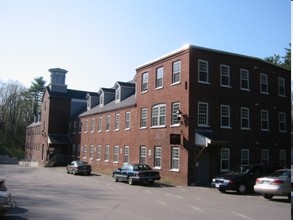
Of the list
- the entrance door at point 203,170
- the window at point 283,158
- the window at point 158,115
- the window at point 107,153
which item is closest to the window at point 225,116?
the entrance door at point 203,170

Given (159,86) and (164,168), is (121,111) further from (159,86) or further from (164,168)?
(164,168)

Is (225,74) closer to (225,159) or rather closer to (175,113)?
(175,113)

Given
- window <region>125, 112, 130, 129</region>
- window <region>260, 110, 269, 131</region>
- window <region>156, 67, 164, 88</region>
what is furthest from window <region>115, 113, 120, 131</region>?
window <region>260, 110, 269, 131</region>

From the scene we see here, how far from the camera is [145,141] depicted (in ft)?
109

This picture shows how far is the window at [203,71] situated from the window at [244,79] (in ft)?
11.1

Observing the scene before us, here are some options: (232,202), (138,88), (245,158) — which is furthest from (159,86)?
(232,202)

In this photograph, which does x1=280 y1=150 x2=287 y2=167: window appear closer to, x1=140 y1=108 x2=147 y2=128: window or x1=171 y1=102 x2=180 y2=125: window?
x1=171 y1=102 x2=180 y2=125: window

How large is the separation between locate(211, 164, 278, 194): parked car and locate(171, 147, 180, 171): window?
6197 millimetres

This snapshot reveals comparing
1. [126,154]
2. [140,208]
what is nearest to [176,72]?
[126,154]

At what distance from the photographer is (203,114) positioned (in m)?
28.6

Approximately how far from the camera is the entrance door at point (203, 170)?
2795 centimetres

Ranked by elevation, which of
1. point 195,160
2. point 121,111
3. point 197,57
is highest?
point 197,57

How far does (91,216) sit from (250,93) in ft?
70.8

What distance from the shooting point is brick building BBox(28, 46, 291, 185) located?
92.0 ft
